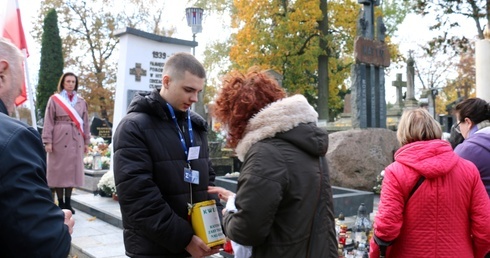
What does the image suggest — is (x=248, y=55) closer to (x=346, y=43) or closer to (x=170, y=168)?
(x=346, y=43)

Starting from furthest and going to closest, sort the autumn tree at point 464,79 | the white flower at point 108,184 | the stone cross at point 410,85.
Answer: the autumn tree at point 464,79 < the stone cross at point 410,85 < the white flower at point 108,184

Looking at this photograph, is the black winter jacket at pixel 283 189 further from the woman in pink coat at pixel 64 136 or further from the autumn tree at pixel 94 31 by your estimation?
the autumn tree at pixel 94 31


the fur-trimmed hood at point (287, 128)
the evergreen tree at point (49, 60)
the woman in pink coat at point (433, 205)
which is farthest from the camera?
the evergreen tree at point (49, 60)

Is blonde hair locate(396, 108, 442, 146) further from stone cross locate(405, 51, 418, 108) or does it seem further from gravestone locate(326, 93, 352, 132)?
stone cross locate(405, 51, 418, 108)

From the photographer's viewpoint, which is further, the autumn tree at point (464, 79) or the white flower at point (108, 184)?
the autumn tree at point (464, 79)

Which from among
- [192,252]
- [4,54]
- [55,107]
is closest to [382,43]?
[55,107]

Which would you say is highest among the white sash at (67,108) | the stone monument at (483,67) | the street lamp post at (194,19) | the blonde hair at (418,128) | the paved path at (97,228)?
the street lamp post at (194,19)

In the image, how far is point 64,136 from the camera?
679 cm

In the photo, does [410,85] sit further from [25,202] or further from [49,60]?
[25,202]

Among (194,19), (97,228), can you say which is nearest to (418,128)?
(97,228)

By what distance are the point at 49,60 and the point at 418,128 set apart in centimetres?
2877

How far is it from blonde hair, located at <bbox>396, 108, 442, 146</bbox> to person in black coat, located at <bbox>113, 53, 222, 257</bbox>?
1.23 m

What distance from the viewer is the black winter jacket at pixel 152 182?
2457 millimetres

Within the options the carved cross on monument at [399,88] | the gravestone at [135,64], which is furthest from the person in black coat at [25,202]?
the carved cross on monument at [399,88]
